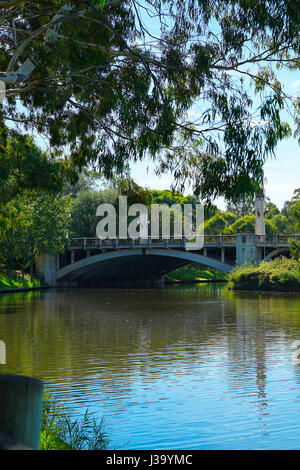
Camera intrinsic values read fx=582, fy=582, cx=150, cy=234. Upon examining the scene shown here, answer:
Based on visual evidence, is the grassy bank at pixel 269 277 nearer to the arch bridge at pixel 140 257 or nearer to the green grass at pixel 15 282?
the arch bridge at pixel 140 257

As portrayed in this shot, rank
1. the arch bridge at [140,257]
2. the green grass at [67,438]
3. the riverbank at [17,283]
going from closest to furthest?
the green grass at [67,438], the riverbank at [17,283], the arch bridge at [140,257]

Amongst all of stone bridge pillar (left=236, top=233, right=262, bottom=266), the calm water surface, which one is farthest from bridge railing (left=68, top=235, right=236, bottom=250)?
the calm water surface

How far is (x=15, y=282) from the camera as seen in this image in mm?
51625

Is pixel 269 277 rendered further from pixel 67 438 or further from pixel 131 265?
pixel 67 438

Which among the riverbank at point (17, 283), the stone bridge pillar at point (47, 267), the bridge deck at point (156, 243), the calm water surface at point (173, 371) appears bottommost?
the calm water surface at point (173, 371)

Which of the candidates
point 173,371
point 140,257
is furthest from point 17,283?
point 173,371

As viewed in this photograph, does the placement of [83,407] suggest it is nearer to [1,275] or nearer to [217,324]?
[217,324]

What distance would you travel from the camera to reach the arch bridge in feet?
169

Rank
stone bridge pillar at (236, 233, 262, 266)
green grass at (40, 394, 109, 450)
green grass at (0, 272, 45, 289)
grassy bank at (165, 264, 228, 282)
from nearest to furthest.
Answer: green grass at (40, 394, 109, 450) → green grass at (0, 272, 45, 289) → stone bridge pillar at (236, 233, 262, 266) → grassy bank at (165, 264, 228, 282)

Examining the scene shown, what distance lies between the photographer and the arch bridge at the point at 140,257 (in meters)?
51.7

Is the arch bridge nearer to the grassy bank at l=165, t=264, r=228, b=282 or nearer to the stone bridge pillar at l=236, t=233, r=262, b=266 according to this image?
the stone bridge pillar at l=236, t=233, r=262, b=266

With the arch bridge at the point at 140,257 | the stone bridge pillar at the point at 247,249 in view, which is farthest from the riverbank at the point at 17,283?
the stone bridge pillar at the point at 247,249

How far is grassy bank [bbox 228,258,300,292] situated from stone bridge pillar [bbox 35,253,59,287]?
20242 mm

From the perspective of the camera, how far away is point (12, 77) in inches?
435
